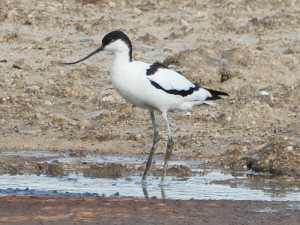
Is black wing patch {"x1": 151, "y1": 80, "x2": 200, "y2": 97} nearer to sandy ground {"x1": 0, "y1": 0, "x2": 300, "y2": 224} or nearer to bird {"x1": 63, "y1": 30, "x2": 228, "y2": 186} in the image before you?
bird {"x1": 63, "y1": 30, "x2": 228, "y2": 186}

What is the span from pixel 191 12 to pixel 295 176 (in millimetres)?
6915

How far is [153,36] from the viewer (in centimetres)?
1457

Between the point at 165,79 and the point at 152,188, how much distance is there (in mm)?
1240

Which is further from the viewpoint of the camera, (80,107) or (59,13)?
(59,13)

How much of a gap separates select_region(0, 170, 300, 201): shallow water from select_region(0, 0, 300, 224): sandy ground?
2.30ft

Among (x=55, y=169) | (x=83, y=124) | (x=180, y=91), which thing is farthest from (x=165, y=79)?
(x=83, y=124)

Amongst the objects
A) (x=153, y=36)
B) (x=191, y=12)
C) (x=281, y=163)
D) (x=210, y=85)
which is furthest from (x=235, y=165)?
(x=191, y=12)

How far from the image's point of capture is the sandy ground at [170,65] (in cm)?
1082

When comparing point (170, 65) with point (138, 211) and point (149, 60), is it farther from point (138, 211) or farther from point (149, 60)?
point (138, 211)

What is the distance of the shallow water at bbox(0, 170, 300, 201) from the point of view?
824 cm

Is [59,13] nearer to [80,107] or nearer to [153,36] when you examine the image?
[153,36]

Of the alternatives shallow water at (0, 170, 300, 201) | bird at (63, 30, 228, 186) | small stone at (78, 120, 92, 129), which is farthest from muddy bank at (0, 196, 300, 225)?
small stone at (78, 120, 92, 129)

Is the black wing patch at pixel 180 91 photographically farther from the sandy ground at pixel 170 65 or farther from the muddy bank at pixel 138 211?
the muddy bank at pixel 138 211

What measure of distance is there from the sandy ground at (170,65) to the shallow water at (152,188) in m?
0.70
